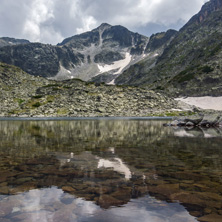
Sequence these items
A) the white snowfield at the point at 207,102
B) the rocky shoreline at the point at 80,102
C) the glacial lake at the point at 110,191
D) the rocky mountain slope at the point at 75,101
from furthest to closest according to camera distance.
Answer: the white snowfield at the point at 207,102, the rocky mountain slope at the point at 75,101, the rocky shoreline at the point at 80,102, the glacial lake at the point at 110,191

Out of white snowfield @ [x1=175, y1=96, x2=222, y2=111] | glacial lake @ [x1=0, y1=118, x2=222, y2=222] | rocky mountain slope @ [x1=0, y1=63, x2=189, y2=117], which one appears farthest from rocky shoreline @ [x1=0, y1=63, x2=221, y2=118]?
glacial lake @ [x1=0, y1=118, x2=222, y2=222]

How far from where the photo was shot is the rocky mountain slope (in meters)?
131

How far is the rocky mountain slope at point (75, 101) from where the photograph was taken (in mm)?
131125

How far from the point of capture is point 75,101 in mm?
141625

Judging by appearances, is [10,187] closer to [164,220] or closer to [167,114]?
[164,220]

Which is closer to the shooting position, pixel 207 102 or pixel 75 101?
pixel 75 101

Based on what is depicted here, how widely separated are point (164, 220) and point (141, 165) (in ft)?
20.5

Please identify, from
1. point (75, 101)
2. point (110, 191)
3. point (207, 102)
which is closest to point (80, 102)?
point (75, 101)

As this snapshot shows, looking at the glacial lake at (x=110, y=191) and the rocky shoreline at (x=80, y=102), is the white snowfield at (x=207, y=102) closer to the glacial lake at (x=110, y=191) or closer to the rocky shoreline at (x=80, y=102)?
the rocky shoreline at (x=80, y=102)

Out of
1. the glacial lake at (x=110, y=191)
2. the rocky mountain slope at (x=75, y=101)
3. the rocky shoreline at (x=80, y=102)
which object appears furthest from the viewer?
the rocky mountain slope at (x=75, y=101)

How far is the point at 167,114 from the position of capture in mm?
139125

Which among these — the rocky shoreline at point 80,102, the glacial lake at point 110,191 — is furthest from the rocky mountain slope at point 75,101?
the glacial lake at point 110,191

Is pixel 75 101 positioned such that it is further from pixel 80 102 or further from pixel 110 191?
pixel 110 191

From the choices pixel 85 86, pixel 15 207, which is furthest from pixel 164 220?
pixel 85 86
